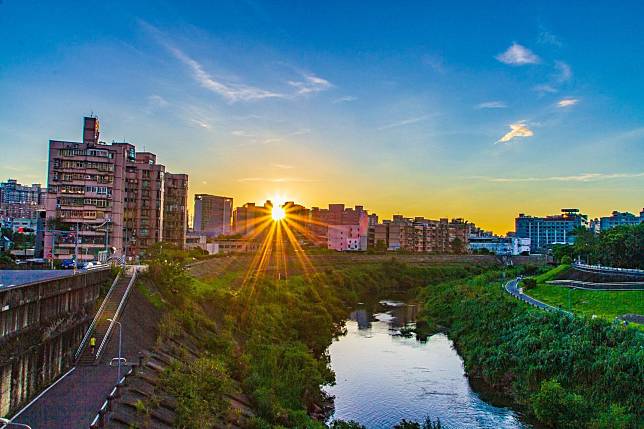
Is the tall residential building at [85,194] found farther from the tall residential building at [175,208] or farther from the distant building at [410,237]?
the distant building at [410,237]

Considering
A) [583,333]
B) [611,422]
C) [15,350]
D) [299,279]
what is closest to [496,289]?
[299,279]

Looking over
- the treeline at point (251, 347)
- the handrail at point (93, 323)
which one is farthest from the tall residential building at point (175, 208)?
the handrail at point (93, 323)

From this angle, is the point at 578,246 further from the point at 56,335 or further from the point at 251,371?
the point at 56,335

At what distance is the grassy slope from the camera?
50312 millimetres

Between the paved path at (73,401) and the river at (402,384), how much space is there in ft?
56.4

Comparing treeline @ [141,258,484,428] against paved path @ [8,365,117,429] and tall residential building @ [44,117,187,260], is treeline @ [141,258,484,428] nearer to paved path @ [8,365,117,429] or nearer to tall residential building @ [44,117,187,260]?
paved path @ [8,365,117,429]

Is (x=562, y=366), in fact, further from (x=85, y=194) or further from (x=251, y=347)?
(x=85, y=194)

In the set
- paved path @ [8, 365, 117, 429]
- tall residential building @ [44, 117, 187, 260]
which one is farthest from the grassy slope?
tall residential building @ [44, 117, 187, 260]

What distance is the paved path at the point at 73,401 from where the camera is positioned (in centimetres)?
2306

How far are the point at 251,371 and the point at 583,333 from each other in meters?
26.4

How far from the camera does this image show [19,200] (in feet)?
497

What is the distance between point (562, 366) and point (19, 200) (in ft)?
508

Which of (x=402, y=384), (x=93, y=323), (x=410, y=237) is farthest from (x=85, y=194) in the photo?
(x=410, y=237)

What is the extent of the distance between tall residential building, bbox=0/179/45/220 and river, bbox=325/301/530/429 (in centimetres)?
7199
